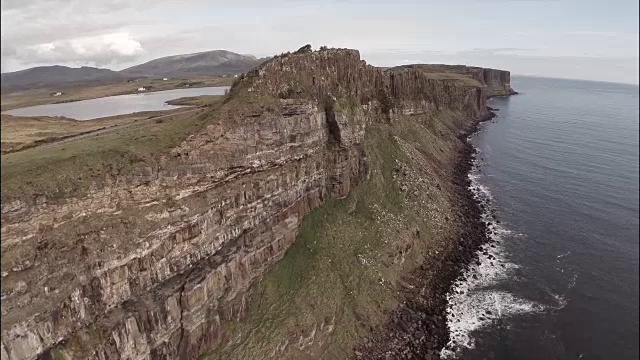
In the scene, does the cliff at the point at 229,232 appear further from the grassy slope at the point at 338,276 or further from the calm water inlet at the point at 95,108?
the calm water inlet at the point at 95,108

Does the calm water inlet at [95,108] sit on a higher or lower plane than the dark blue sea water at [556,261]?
higher

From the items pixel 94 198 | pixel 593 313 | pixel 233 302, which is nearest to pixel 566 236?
pixel 593 313

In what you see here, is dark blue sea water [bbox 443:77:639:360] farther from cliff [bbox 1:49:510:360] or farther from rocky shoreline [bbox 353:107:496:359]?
cliff [bbox 1:49:510:360]

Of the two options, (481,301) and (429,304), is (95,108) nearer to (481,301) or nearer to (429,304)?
(429,304)

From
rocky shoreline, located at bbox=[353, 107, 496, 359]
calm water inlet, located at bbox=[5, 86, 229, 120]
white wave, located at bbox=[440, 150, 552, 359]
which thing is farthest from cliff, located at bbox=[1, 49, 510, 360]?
calm water inlet, located at bbox=[5, 86, 229, 120]

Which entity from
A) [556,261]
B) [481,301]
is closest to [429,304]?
[481,301]

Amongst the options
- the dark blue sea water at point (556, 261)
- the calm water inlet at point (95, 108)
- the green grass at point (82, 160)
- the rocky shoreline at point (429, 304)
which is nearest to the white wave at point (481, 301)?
the dark blue sea water at point (556, 261)

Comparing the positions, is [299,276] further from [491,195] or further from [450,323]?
[491,195]
